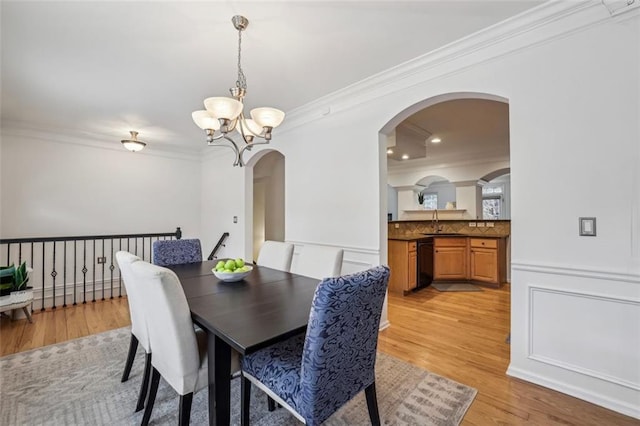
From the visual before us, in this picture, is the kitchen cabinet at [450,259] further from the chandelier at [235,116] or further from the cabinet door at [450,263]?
the chandelier at [235,116]

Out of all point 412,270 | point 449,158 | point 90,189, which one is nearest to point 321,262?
point 412,270

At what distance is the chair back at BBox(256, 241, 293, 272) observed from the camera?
2678 millimetres

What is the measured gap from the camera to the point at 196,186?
5777mm

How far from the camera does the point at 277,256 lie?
276 centimetres

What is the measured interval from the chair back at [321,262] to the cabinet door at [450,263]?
3.39 m

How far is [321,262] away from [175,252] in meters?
1.74

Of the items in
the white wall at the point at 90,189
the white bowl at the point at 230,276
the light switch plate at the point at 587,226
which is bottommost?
the white bowl at the point at 230,276

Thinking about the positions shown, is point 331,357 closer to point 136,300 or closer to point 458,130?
point 136,300

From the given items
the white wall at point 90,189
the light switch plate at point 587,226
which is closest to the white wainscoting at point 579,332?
the light switch plate at point 587,226

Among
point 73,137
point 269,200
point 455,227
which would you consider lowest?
point 455,227

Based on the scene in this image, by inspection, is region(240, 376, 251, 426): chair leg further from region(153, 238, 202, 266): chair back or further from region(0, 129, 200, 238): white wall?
region(0, 129, 200, 238): white wall

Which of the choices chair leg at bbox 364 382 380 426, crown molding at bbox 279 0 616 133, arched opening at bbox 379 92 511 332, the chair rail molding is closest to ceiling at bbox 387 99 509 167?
arched opening at bbox 379 92 511 332

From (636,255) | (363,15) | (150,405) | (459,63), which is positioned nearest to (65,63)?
(363,15)

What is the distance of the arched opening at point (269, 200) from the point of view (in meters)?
6.29
